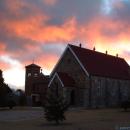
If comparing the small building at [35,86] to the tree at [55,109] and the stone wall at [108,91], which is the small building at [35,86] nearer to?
the stone wall at [108,91]

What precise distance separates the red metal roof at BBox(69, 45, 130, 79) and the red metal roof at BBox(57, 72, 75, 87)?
12.1 ft

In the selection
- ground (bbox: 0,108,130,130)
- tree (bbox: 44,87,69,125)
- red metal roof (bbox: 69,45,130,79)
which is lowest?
ground (bbox: 0,108,130,130)

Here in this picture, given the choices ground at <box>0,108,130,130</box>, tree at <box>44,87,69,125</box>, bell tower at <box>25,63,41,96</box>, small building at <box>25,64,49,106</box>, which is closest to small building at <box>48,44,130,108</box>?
small building at <box>25,64,49,106</box>

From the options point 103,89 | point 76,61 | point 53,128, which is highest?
point 76,61

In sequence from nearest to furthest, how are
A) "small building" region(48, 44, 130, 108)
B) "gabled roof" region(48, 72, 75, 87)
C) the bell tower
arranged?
"gabled roof" region(48, 72, 75, 87)
"small building" region(48, 44, 130, 108)
the bell tower

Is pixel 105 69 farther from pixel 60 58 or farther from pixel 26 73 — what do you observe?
pixel 26 73

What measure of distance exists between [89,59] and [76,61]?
3.30 m

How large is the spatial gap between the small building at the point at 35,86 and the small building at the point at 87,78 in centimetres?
643

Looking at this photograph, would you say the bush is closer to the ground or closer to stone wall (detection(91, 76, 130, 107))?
the ground

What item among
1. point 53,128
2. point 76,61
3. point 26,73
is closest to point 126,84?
point 76,61

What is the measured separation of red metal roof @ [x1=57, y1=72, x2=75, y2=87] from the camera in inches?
2837

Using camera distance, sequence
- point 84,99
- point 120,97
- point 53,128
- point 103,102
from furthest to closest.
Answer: point 120,97 < point 103,102 < point 84,99 < point 53,128

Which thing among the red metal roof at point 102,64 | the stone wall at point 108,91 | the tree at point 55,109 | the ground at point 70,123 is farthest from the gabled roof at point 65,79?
the tree at point 55,109

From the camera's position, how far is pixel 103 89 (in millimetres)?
78250
